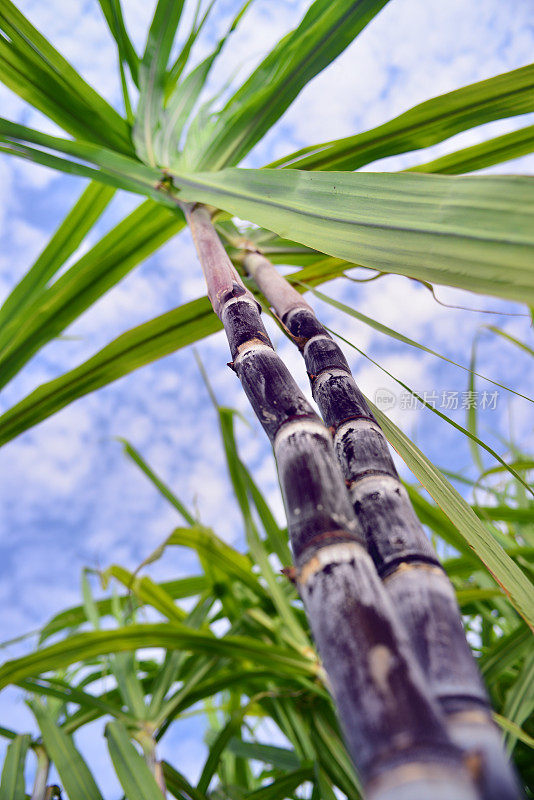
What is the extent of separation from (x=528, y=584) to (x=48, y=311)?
66 cm

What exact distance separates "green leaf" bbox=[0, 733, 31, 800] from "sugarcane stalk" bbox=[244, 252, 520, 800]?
645 mm

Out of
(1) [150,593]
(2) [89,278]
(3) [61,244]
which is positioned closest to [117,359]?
(2) [89,278]

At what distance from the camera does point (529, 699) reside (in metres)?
0.61

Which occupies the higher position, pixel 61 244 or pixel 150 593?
pixel 61 244

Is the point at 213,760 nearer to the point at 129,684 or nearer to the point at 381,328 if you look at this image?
the point at 129,684

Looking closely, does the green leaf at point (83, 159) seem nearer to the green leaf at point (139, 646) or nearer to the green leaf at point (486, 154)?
the green leaf at point (486, 154)

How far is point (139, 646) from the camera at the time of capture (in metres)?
0.66

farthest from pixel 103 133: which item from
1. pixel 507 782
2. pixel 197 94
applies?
pixel 507 782

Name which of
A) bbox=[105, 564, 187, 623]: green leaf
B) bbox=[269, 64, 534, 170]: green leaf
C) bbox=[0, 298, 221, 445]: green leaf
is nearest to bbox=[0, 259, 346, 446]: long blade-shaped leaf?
bbox=[0, 298, 221, 445]: green leaf

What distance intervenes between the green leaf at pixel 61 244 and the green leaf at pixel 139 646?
0.48 m

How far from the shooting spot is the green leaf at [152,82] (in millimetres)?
636

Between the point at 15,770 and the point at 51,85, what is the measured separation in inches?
32.9

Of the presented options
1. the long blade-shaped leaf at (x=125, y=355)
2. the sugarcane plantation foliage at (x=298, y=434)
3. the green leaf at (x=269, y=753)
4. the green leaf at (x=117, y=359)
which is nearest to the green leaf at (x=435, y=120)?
the sugarcane plantation foliage at (x=298, y=434)

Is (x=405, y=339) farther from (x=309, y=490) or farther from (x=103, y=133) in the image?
(x=103, y=133)
